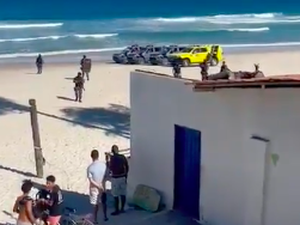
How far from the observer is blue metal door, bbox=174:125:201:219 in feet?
42.6

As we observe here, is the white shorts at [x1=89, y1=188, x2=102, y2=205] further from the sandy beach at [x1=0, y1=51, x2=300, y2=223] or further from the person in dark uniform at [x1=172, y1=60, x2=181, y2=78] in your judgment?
the person in dark uniform at [x1=172, y1=60, x2=181, y2=78]

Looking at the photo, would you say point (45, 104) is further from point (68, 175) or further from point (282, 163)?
point (282, 163)

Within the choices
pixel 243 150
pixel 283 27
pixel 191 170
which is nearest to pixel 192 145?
pixel 191 170

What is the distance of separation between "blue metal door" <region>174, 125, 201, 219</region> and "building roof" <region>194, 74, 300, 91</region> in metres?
1.18

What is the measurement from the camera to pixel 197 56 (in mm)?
42312

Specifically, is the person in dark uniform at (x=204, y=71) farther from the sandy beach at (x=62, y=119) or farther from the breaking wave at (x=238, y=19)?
the breaking wave at (x=238, y=19)

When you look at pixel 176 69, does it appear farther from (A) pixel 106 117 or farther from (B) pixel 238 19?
(B) pixel 238 19

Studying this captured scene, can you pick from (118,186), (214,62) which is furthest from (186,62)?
(118,186)

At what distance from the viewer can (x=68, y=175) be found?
17.7 metres

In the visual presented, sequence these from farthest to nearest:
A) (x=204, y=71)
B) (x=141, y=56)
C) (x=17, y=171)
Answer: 1. (x=141, y=56)
2. (x=204, y=71)
3. (x=17, y=171)

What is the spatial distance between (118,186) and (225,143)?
8.19 feet

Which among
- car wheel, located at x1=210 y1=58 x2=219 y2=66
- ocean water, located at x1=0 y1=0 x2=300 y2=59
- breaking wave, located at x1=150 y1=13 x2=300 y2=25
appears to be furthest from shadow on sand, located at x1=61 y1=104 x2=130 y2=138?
breaking wave, located at x1=150 y1=13 x2=300 y2=25

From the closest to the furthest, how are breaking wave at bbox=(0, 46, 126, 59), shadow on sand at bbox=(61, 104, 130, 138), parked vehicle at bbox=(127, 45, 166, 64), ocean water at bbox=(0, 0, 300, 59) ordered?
shadow on sand at bbox=(61, 104, 130, 138), parked vehicle at bbox=(127, 45, 166, 64), breaking wave at bbox=(0, 46, 126, 59), ocean water at bbox=(0, 0, 300, 59)

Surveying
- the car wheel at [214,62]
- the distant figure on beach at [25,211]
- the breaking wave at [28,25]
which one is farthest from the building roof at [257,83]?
the breaking wave at [28,25]
